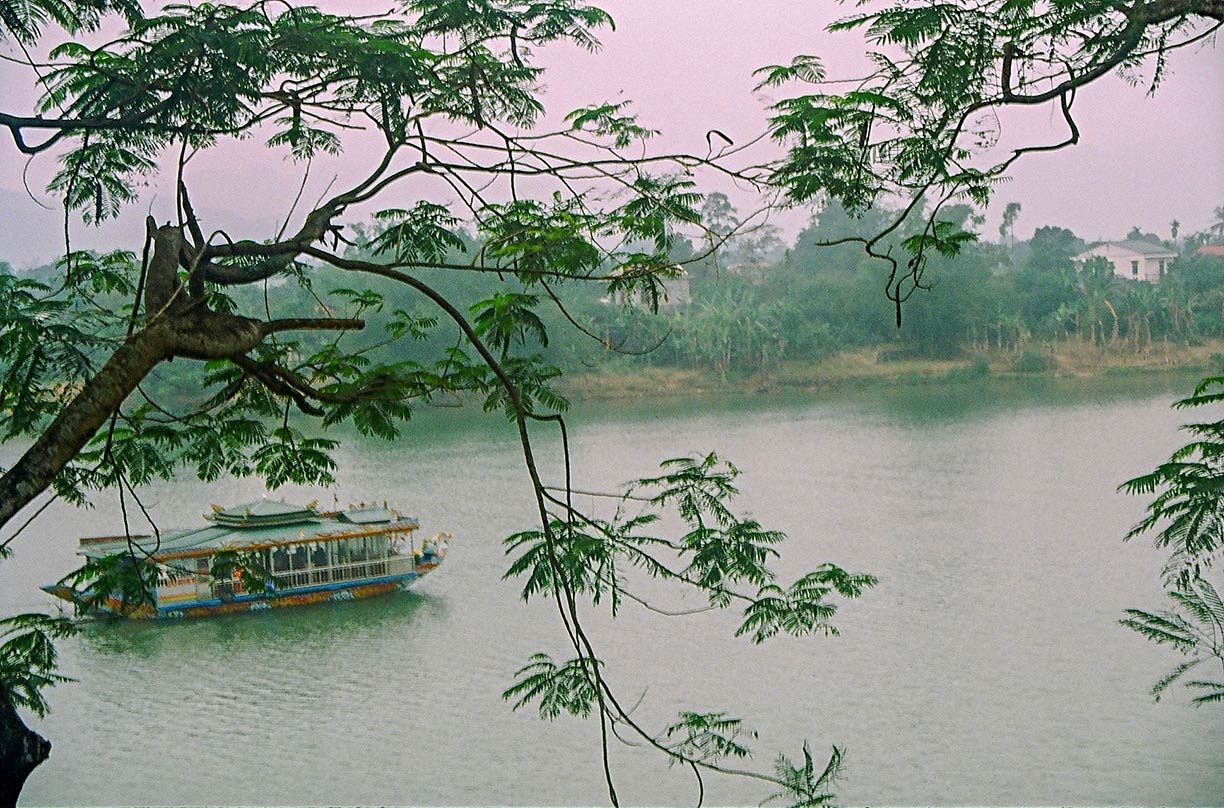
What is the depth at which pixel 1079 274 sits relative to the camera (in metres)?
11.7

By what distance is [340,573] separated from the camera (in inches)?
228

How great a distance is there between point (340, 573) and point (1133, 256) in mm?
9484

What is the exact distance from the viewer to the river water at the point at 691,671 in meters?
4.46

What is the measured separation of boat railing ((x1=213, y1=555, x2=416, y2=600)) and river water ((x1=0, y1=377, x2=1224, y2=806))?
0.13 meters

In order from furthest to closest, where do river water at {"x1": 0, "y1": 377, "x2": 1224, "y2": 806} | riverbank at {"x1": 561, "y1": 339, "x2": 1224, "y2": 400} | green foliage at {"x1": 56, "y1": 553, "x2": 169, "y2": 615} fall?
riverbank at {"x1": 561, "y1": 339, "x2": 1224, "y2": 400} → river water at {"x1": 0, "y1": 377, "x2": 1224, "y2": 806} → green foliage at {"x1": 56, "y1": 553, "x2": 169, "y2": 615}

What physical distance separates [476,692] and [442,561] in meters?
1.15

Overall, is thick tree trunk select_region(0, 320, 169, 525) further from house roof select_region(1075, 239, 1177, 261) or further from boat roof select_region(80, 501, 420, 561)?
house roof select_region(1075, 239, 1177, 261)

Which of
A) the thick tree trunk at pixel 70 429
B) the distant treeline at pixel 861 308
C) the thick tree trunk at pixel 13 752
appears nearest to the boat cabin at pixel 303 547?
the distant treeline at pixel 861 308

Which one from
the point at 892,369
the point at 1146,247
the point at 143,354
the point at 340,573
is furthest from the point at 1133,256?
the point at 143,354

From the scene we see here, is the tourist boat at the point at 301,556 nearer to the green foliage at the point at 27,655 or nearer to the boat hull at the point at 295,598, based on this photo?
the boat hull at the point at 295,598

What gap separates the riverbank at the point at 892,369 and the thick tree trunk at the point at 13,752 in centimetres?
792

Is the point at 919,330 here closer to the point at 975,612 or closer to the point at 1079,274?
the point at 1079,274

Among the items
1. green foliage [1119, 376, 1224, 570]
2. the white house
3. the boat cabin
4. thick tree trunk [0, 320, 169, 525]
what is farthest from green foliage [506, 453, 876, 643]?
the white house

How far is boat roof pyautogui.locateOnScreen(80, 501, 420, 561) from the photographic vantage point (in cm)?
552
